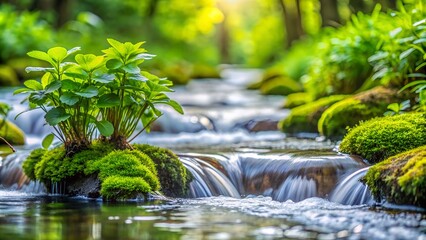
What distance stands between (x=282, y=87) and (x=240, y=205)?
1226 centimetres

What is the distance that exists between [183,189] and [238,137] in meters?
4.76

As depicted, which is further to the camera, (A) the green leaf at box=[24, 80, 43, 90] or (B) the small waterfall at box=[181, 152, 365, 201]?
(B) the small waterfall at box=[181, 152, 365, 201]

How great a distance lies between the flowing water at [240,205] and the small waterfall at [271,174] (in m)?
0.01

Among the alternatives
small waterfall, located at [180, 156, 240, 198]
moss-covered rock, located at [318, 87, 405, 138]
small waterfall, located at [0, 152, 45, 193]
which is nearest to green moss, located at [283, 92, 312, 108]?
moss-covered rock, located at [318, 87, 405, 138]

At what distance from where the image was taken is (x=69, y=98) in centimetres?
634

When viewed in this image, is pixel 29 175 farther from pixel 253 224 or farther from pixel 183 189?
pixel 253 224

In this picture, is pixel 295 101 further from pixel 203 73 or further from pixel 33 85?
pixel 203 73

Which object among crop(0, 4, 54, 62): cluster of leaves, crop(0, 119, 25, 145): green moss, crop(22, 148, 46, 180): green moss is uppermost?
crop(0, 4, 54, 62): cluster of leaves

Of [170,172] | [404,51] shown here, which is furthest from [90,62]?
[404,51]

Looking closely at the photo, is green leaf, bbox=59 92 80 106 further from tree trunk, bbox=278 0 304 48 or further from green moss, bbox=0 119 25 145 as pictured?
tree trunk, bbox=278 0 304 48

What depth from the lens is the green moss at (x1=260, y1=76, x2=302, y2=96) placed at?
18016 millimetres

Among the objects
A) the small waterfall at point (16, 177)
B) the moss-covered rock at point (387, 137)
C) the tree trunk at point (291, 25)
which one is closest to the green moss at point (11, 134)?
the small waterfall at point (16, 177)

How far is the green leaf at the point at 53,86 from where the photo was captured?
6.32 m

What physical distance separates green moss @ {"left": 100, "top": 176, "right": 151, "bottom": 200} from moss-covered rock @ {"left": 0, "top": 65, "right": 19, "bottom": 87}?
35.3 feet
